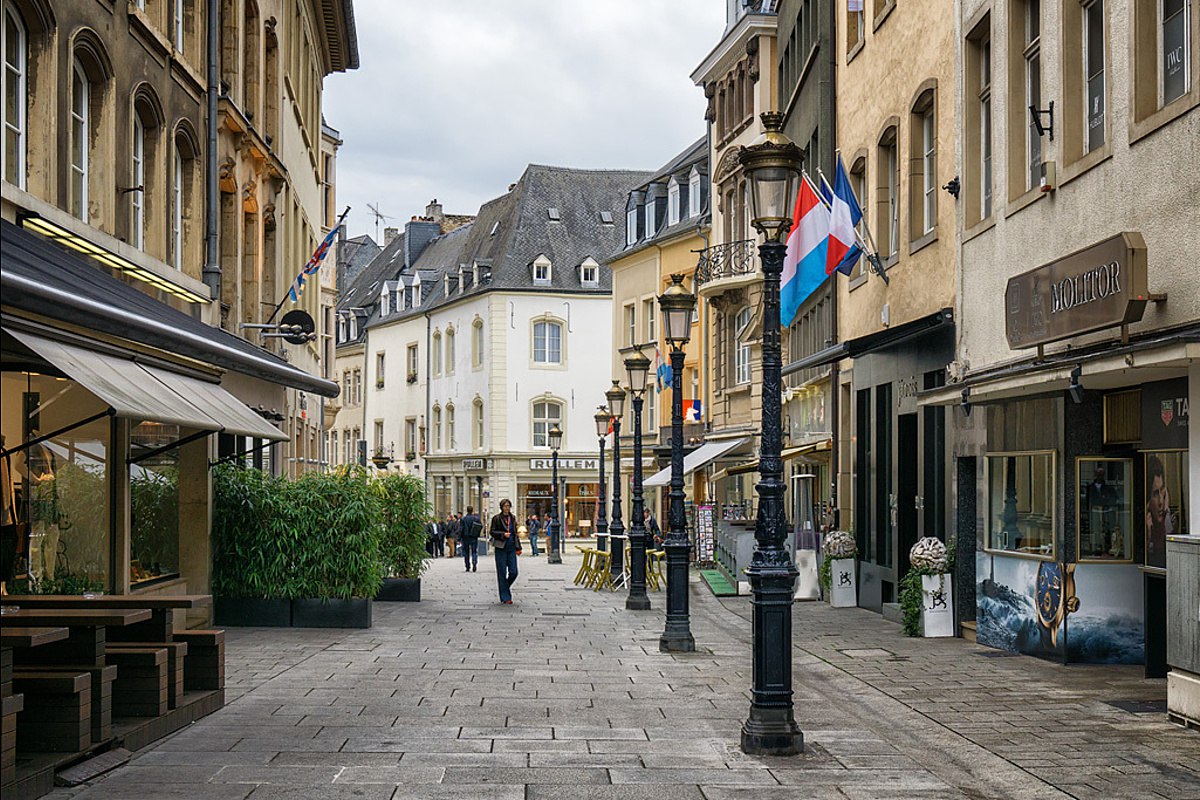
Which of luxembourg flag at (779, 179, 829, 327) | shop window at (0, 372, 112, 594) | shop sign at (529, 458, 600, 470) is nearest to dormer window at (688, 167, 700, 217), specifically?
shop sign at (529, 458, 600, 470)

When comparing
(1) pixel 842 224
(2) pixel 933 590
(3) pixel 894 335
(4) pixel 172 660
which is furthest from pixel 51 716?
(1) pixel 842 224

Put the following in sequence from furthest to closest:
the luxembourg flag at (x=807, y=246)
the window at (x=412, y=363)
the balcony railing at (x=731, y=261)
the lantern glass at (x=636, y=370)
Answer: the window at (x=412, y=363), the balcony railing at (x=731, y=261), the lantern glass at (x=636, y=370), the luxembourg flag at (x=807, y=246)

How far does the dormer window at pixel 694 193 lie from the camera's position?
5644 centimetres

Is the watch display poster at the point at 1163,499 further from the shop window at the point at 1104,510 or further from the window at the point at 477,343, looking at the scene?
the window at the point at 477,343

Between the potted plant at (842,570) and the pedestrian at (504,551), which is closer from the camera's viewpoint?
the potted plant at (842,570)

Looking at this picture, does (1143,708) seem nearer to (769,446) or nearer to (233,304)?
(769,446)

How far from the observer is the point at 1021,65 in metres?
17.2

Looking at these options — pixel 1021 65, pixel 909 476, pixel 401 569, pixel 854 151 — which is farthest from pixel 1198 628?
pixel 401 569

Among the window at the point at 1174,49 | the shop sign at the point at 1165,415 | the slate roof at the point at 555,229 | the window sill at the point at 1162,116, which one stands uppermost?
the slate roof at the point at 555,229

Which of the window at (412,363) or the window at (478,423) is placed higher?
the window at (412,363)

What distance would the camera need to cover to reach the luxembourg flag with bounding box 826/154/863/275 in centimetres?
2003

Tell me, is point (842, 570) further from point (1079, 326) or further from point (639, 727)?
point (639, 727)

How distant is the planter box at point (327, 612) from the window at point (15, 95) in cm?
797

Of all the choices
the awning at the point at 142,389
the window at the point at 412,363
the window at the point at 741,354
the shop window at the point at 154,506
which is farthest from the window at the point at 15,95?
the window at the point at 412,363
